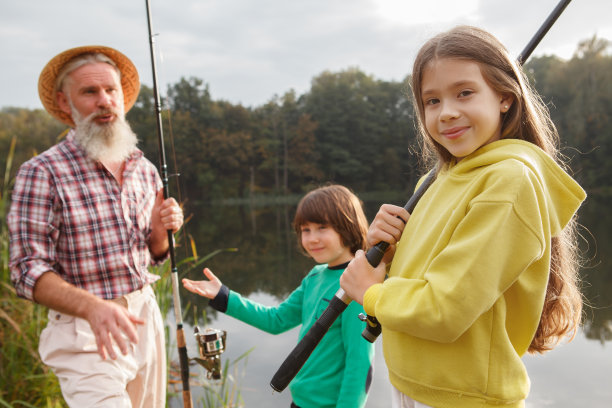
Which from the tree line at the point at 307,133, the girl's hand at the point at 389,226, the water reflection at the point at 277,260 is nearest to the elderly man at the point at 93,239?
the girl's hand at the point at 389,226

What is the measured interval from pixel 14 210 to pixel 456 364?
188cm

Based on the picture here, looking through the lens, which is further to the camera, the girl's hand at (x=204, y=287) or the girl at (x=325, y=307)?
the girl's hand at (x=204, y=287)

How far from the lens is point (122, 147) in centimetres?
239

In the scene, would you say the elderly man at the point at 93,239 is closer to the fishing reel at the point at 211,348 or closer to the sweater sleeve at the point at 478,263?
the fishing reel at the point at 211,348

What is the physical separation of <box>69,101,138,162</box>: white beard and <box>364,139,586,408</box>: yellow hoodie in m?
1.64

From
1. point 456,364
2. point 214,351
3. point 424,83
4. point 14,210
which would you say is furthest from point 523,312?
point 14,210

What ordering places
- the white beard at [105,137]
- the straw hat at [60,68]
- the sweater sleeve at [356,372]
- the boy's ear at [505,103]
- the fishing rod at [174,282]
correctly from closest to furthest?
1. the boy's ear at [505,103]
2. the sweater sleeve at [356,372]
3. the white beard at [105,137]
4. the straw hat at [60,68]
5. the fishing rod at [174,282]

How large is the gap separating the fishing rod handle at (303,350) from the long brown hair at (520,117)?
551 mm

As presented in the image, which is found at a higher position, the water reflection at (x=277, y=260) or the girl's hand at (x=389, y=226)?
the girl's hand at (x=389, y=226)

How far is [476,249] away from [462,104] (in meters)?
0.37

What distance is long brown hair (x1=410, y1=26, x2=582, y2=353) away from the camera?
113cm

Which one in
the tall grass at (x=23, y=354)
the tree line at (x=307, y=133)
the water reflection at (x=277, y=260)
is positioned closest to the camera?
the tall grass at (x=23, y=354)

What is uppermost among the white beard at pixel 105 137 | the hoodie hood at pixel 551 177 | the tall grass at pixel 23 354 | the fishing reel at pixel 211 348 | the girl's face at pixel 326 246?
the white beard at pixel 105 137

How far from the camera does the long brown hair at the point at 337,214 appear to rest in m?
2.11
